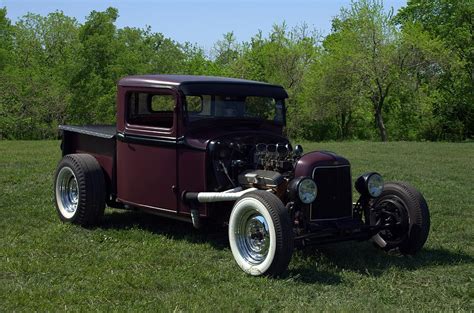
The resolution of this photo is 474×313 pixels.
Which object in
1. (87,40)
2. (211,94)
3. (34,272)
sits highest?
(87,40)

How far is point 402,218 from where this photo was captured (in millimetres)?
6891

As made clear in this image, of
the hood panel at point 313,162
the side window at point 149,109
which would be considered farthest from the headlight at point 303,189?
the side window at point 149,109

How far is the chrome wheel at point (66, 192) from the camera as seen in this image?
825 cm

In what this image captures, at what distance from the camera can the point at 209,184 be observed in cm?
693

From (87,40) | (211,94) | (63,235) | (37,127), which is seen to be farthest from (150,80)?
(87,40)

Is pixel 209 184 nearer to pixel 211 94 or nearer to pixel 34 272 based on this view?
pixel 211 94

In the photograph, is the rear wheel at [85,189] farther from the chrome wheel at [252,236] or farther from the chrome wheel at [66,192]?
the chrome wheel at [252,236]

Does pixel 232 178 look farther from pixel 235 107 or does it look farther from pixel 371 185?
pixel 371 185

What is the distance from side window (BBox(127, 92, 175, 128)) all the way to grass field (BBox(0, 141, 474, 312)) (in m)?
1.30

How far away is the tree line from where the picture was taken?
39.4 metres

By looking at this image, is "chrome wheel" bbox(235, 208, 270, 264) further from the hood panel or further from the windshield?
the windshield

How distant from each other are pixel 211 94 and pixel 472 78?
40.4 meters

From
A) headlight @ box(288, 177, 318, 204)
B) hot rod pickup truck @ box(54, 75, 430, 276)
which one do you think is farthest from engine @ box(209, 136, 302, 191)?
headlight @ box(288, 177, 318, 204)

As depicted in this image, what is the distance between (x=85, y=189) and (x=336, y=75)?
33.6 metres
